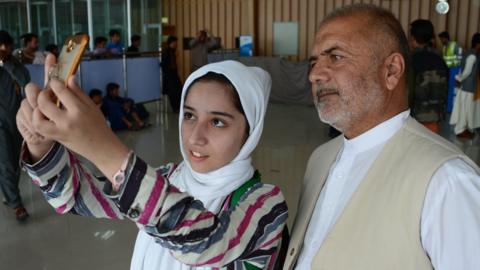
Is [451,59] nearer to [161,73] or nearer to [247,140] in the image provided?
[161,73]

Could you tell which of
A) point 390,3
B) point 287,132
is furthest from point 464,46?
point 287,132

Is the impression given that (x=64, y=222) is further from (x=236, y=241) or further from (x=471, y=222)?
(x=471, y=222)

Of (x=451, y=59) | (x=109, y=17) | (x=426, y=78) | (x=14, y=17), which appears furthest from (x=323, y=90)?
(x=14, y=17)

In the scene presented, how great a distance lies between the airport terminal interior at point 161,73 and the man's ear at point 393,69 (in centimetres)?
251

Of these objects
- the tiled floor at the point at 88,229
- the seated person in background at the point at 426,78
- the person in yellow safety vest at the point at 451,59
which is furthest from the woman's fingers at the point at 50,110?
the person in yellow safety vest at the point at 451,59

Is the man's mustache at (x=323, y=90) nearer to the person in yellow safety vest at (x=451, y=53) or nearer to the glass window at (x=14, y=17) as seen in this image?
the person in yellow safety vest at (x=451, y=53)

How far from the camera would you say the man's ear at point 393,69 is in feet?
3.67

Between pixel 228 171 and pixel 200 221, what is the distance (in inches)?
14.0

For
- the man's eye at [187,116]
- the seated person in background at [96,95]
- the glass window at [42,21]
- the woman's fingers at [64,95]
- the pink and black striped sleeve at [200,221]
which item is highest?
the glass window at [42,21]

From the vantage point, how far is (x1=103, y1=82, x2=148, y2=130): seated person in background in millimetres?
7798

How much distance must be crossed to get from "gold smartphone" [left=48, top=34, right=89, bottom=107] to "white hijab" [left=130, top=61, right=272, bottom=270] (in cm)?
47

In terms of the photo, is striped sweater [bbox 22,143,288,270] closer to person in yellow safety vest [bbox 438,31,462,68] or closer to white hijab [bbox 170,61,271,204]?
white hijab [bbox 170,61,271,204]

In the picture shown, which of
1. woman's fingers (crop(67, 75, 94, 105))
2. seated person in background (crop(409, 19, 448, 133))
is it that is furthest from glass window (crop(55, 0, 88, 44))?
woman's fingers (crop(67, 75, 94, 105))

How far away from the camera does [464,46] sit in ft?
34.9
